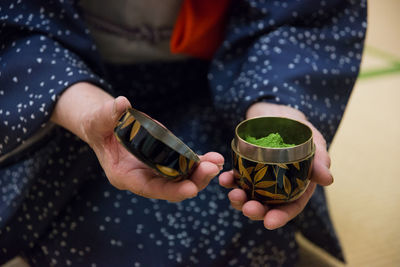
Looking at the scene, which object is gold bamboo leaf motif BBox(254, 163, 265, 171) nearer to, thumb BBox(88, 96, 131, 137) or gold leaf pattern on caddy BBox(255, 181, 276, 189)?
gold leaf pattern on caddy BBox(255, 181, 276, 189)

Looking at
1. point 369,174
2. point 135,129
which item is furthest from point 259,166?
point 369,174

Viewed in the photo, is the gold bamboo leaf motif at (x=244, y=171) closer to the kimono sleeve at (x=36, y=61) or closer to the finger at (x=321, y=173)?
Answer: the finger at (x=321, y=173)

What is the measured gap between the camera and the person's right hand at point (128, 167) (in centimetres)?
51

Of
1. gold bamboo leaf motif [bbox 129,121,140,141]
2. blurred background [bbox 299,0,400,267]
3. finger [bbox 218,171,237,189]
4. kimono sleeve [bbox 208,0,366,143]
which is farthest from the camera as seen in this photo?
blurred background [bbox 299,0,400,267]

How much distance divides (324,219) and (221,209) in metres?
0.20

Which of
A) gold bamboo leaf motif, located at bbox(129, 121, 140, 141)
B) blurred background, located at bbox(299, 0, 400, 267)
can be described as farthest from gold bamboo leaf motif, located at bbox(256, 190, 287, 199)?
blurred background, located at bbox(299, 0, 400, 267)

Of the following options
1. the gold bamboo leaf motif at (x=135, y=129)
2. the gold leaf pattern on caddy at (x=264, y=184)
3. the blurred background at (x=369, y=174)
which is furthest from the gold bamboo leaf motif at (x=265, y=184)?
the blurred background at (x=369, y=174)

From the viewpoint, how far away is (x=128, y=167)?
546 mm

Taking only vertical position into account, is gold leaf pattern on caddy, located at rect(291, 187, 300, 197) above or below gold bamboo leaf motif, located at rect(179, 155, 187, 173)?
below

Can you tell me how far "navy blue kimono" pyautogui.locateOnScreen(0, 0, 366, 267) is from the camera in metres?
0.69

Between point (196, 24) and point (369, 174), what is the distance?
0.66 m

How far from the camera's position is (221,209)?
2.41 feet

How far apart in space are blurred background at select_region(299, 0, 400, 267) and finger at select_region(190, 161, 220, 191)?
0.49 meters

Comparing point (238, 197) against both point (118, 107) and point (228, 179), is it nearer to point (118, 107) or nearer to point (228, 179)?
point (228, 179)
